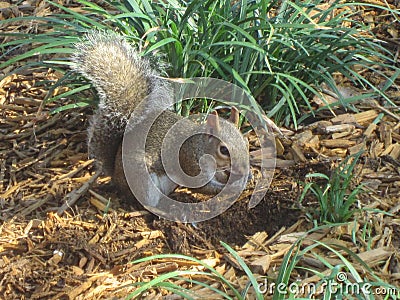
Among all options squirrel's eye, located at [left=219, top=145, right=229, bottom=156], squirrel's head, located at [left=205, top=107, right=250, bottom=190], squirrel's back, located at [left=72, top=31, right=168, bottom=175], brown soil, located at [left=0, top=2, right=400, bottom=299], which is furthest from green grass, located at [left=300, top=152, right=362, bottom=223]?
squirrel's back, located at [left=72, top=31, right=168, bottom=175]

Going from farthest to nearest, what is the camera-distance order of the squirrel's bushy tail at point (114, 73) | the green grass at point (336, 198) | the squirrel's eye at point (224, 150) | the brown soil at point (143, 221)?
the squirrel's eye at point (224, 150) → the squirrel's bushy tail at point (114, 73) → the green grass at point (336, 198) → the brown soil at point (143, 221)

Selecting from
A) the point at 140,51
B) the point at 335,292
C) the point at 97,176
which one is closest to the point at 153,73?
the point at 140,51

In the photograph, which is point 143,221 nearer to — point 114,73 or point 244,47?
point 114,73

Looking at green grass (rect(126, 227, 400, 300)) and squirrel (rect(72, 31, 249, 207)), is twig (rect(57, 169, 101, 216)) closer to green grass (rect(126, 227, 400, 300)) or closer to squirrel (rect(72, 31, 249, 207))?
squirrel (rect(72, 31, 249, 207))

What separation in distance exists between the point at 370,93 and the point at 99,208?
1969 millimetres

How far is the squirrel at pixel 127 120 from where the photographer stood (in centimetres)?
390

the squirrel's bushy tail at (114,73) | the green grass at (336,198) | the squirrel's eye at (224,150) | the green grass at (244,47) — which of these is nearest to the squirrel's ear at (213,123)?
the squirrel's eye at (224,150)

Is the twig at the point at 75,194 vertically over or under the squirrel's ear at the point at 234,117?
under

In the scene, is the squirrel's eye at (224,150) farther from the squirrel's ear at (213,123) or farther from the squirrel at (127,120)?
the squirrel's ear at (213,123)

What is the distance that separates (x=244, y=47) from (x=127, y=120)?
92cm

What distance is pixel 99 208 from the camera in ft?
13.1

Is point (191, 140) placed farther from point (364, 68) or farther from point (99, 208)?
point (364, 68)

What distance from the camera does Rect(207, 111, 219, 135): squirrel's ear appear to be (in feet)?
13.2

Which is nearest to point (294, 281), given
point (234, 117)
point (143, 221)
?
point (143, 221)
